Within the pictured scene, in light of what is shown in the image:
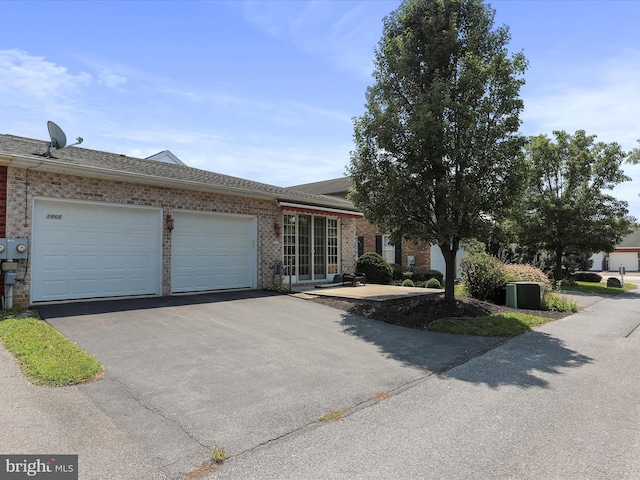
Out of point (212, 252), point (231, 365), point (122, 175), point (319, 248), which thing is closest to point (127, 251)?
point (122, 175)

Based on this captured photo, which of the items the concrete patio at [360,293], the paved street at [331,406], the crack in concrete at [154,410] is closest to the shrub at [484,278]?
the concrete patio at [360,293]

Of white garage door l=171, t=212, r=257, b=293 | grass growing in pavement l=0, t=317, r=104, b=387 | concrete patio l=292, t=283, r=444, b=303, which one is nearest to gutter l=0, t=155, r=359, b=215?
white garage door l=171, t=212, r=257, b=293

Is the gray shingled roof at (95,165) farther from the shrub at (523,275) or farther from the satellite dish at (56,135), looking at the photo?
the shrub at (523,275)

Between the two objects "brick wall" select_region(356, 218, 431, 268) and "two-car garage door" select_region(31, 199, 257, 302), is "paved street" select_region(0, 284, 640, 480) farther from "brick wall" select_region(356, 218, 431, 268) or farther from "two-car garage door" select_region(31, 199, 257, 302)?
"brick wall" select_region(356, 218, 431, 268)

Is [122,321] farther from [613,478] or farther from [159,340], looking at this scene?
[613,478]

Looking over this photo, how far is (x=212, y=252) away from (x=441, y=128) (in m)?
7.36

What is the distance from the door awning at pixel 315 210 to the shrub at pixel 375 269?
89.1 inches

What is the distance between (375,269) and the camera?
17.3 meters

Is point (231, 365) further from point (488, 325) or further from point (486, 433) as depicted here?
point (488, 325)

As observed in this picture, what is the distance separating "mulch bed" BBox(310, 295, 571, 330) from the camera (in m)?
9.70

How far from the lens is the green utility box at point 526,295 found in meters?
12.2

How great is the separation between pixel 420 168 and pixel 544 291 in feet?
20.7

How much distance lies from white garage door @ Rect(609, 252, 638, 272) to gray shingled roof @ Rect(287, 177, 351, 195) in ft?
120

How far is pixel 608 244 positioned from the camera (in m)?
20.7
